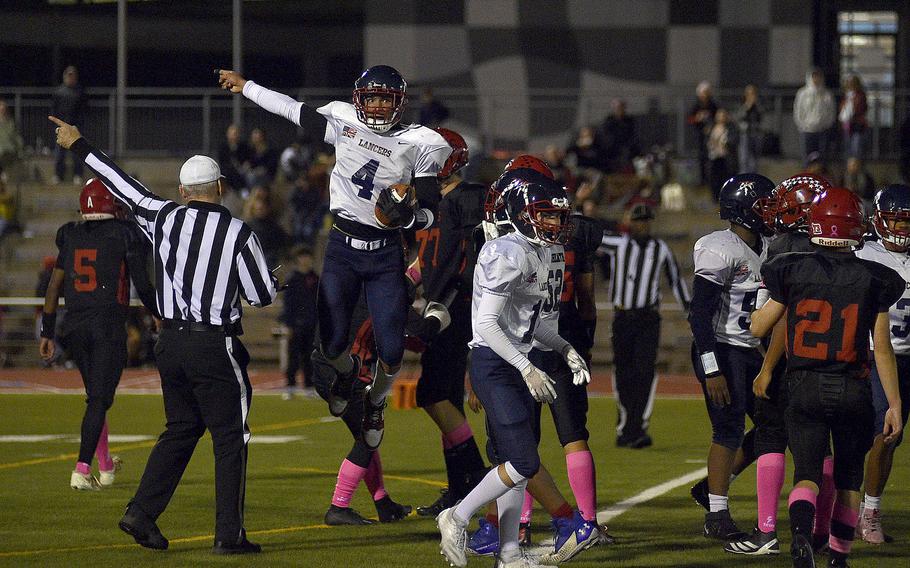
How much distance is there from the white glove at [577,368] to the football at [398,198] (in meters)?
1.46

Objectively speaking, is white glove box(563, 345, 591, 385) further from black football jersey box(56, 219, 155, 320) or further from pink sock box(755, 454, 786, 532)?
black football jersey box(56, 219, 155, 320)

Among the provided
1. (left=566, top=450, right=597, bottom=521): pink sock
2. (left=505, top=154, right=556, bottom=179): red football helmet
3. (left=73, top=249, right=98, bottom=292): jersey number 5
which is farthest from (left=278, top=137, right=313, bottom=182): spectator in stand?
(left=566, top=450, right=597, bottom=521): pink sock

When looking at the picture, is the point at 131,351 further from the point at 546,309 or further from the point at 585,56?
the point at 546,309

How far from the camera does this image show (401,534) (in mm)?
7875

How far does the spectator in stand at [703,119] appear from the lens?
20.2 metres

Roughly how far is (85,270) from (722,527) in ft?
14.1

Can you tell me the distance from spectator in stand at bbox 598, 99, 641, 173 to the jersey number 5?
12496 millimetres

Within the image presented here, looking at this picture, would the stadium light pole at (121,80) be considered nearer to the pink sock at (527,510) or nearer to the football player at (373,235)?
the football player at (373,235)

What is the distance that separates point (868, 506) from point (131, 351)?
13.1m

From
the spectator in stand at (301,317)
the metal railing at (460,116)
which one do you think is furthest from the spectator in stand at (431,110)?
the spectator in stand at (301,317)

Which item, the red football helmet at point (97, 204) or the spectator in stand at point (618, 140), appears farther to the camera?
the spectator in stand at point (618, 140)

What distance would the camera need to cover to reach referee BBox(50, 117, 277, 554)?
7152mm

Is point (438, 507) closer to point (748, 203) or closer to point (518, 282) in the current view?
point (518, 282)

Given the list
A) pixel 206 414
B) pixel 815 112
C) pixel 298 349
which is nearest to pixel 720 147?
pixel 815 112
